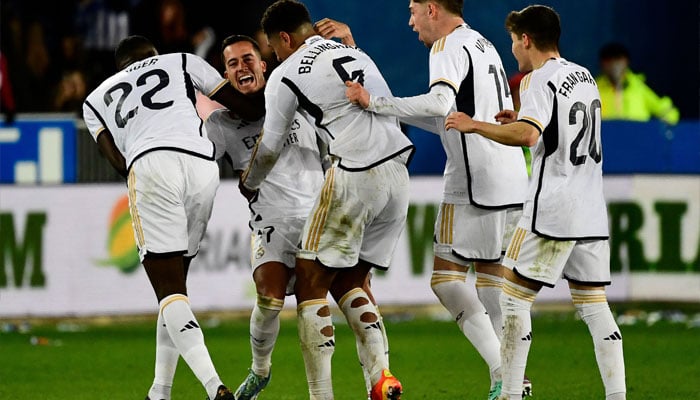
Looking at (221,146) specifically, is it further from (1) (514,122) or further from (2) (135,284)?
(2) (135,284)

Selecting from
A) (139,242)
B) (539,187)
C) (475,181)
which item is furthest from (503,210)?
(139,242)

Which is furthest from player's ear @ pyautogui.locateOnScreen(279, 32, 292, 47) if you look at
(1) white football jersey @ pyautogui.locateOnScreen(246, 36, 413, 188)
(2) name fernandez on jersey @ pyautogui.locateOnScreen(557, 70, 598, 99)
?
(2) name fernandez on jersey @ pyautogui.locateOnScreen(557, 70, 598, 99)

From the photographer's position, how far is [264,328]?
26.1 ft

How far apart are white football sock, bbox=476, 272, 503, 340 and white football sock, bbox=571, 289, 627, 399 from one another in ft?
3.11

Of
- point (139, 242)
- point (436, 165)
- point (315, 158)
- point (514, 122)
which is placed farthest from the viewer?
point (436, 165)

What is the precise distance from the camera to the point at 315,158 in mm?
8242

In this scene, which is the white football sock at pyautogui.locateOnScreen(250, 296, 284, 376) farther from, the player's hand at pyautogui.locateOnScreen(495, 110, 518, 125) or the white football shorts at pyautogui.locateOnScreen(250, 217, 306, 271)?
the player's hand at pyautogui.locateOnScreen(495, 110, 518, 125)

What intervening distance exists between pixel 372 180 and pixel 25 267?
6.08 metres

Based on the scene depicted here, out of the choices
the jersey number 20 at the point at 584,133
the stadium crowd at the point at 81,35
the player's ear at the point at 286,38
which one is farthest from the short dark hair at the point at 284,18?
the stadium crowd at the point at 81,35

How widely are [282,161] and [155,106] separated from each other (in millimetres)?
886

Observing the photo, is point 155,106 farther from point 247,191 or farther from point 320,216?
point 320,216

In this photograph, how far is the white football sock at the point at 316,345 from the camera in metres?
7.36

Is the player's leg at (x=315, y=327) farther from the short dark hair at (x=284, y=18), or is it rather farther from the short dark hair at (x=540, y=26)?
the short dark hair at (x=540, y=26)

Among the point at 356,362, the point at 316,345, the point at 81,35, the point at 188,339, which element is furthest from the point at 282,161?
the point at 81,35
